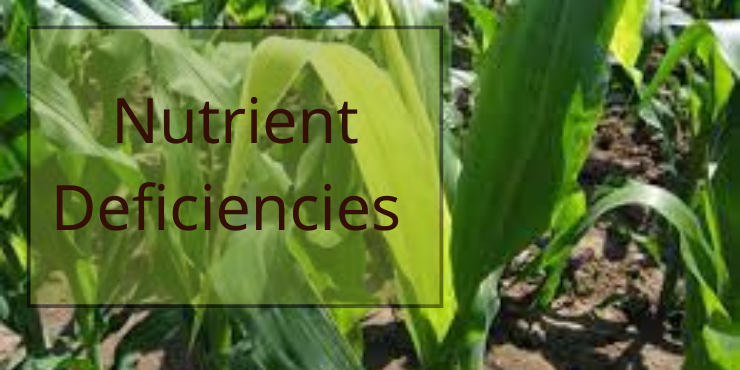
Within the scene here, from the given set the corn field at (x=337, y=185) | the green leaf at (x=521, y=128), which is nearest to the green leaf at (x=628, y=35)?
the corn field at (x=337, y=185)

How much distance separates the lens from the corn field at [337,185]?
798 millimetres

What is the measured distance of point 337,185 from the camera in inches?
44.6

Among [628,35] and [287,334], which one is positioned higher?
[628,35]

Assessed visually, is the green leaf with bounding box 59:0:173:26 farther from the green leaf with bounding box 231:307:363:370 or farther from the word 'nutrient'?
the green leaf with bounding box 231:307:363:370

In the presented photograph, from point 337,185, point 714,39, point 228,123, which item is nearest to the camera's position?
point 714,39

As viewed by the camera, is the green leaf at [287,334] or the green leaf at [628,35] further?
the green leaf at [628,35]

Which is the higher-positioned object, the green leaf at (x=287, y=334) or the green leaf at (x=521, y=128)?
the green leaf at (x=521, y=128)

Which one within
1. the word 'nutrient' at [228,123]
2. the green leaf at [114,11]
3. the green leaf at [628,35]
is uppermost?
the green leaf at [114,11]

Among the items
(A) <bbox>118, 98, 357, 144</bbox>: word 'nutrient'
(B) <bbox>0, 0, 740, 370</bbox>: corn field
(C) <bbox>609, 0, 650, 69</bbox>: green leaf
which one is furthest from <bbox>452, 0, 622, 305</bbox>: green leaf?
(C) <bbox>609, 0, 650, 69</bbox>: green leaf

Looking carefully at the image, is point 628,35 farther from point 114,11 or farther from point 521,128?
point 114,11

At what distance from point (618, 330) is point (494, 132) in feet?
2.78

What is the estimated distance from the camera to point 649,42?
55.6 inches

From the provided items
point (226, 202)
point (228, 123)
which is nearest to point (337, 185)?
point (228, 123)

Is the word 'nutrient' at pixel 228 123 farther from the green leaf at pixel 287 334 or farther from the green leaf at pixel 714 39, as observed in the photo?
the green leaf at pixel 714 39
